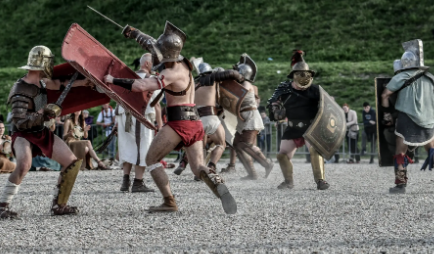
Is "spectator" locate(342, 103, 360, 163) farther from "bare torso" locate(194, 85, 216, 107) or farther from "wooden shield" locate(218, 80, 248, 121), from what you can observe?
"bare torso" locate(194, 85, 216, 107)

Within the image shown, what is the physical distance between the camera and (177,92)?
672 cm

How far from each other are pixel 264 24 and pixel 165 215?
2835 cm

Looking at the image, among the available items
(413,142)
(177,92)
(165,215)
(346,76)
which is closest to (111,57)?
(177,92)

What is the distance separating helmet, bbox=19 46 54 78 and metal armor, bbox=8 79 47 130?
155mm

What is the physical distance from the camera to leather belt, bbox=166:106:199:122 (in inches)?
265

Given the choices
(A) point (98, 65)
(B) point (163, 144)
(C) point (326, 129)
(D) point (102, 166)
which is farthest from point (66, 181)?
(D) point (102, 166)

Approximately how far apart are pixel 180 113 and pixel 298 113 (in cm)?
295

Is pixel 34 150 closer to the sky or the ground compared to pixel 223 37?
closer to the ground

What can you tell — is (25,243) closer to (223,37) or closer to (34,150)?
(34,150)

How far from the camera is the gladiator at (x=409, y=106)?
28.8 ft

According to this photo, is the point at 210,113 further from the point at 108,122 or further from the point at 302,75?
the point at 108,122

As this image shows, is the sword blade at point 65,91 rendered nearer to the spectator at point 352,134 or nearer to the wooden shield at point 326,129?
the wooden shield at point 326,129

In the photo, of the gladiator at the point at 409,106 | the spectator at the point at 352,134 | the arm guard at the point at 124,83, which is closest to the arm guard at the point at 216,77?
the gladiator at the point at 409,106

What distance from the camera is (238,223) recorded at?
611 cm
